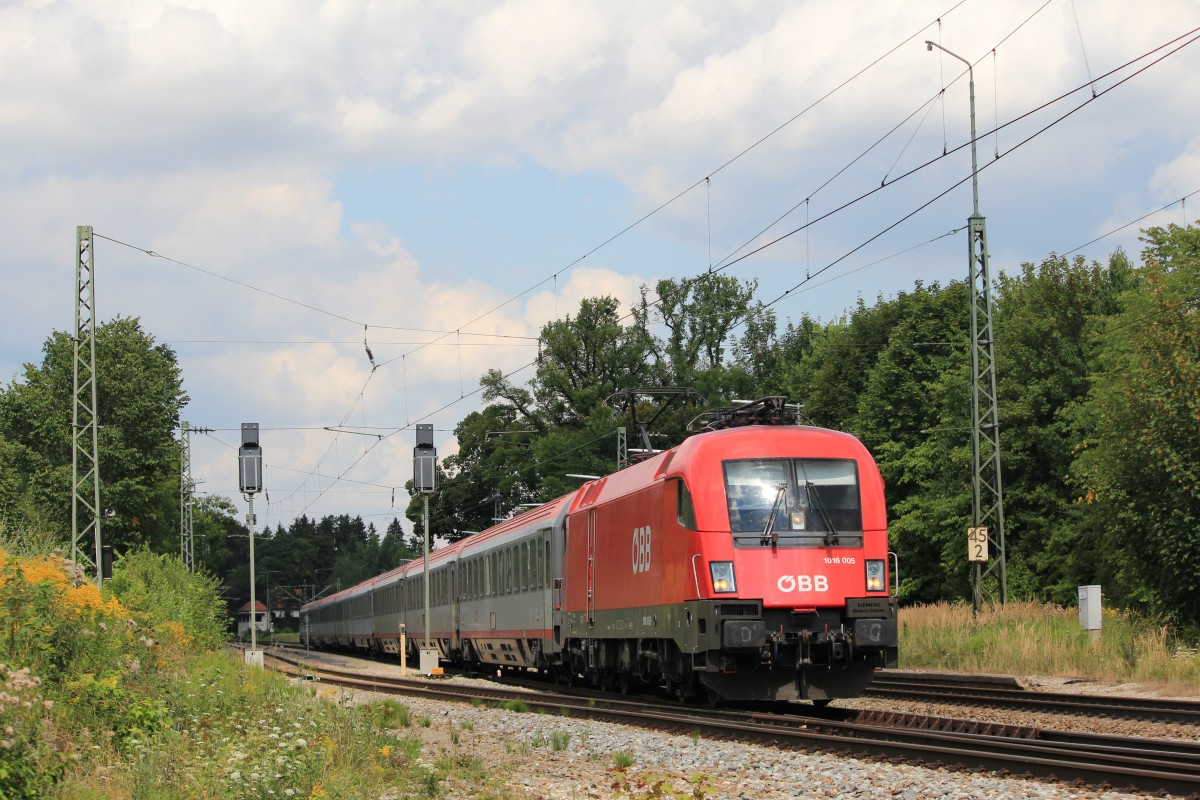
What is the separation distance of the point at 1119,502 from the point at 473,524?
180 feet

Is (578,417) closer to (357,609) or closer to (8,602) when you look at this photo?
(357,609)

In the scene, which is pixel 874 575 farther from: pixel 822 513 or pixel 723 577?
pixel 723 577

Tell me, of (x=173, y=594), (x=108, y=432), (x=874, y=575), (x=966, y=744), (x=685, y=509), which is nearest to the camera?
(x=966, y=744)

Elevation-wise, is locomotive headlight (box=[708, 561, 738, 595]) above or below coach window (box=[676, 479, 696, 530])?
below

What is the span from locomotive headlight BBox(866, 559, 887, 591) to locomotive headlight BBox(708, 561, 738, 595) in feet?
5.56

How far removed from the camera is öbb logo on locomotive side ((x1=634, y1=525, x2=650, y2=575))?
18.8 m

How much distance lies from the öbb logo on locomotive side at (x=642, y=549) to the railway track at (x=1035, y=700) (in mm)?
4428

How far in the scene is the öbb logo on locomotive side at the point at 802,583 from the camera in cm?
1633

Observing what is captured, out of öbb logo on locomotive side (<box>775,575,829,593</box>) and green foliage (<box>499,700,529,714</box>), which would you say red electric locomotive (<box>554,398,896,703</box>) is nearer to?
öbb logo on locomotive side (<box>775,575,829,593</box>)

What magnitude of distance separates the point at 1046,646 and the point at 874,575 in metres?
10.1

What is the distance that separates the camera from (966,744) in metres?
12.5

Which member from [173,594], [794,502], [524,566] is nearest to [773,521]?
[794,502]

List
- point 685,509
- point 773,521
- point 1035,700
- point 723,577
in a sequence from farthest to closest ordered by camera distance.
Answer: point 1035,700
point 685,509
point 773,521
point 723,577

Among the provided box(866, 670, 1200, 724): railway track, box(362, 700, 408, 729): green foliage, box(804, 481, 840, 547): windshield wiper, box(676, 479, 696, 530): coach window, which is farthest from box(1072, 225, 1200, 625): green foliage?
box(362, 700, 408, 729): green foliage
